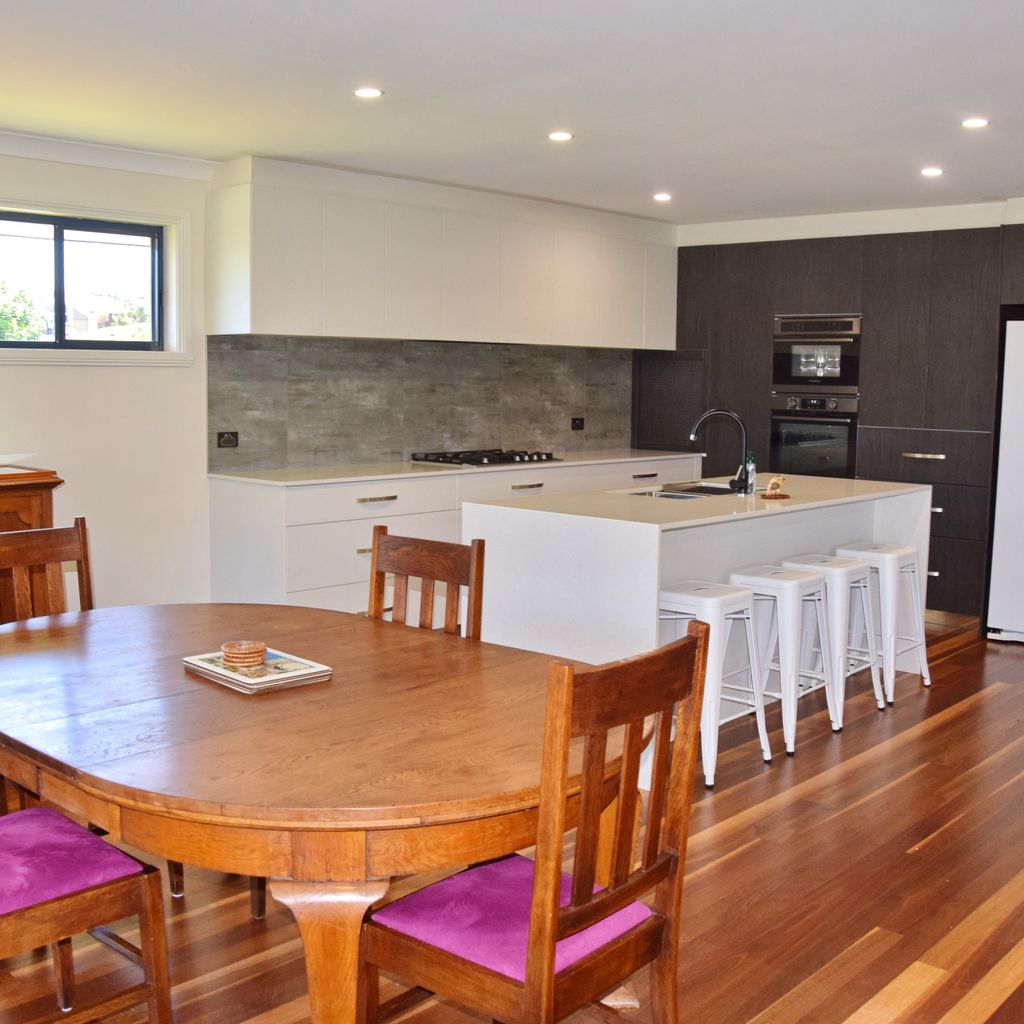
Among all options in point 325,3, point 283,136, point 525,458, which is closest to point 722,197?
point 525,458

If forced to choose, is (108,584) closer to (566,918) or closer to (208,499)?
(208,499)

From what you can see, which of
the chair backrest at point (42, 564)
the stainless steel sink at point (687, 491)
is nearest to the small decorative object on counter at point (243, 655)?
the chair backrest at point (42, 564)

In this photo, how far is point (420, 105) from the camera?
4.08 meters

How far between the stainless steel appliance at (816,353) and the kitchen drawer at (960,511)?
0.80 metres

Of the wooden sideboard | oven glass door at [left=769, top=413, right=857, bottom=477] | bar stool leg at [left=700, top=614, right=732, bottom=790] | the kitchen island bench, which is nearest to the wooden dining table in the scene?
the kitchen island bench

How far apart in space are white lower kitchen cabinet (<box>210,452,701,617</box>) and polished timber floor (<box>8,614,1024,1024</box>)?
2.02 metres

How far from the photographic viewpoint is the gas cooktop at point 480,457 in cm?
619

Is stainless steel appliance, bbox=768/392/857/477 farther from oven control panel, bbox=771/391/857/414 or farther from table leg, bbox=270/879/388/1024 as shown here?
table leg, bbox=270/879/388/1024

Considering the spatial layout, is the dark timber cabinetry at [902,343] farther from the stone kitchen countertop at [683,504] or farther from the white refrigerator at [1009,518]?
the stone kitchen countertop at [683,504]

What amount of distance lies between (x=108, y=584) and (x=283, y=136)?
2.15 m

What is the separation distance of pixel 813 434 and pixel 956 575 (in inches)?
45.6

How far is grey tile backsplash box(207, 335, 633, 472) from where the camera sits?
5.73m

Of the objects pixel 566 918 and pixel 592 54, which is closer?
pixel 566 918

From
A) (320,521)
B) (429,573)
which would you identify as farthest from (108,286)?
(429,573)
